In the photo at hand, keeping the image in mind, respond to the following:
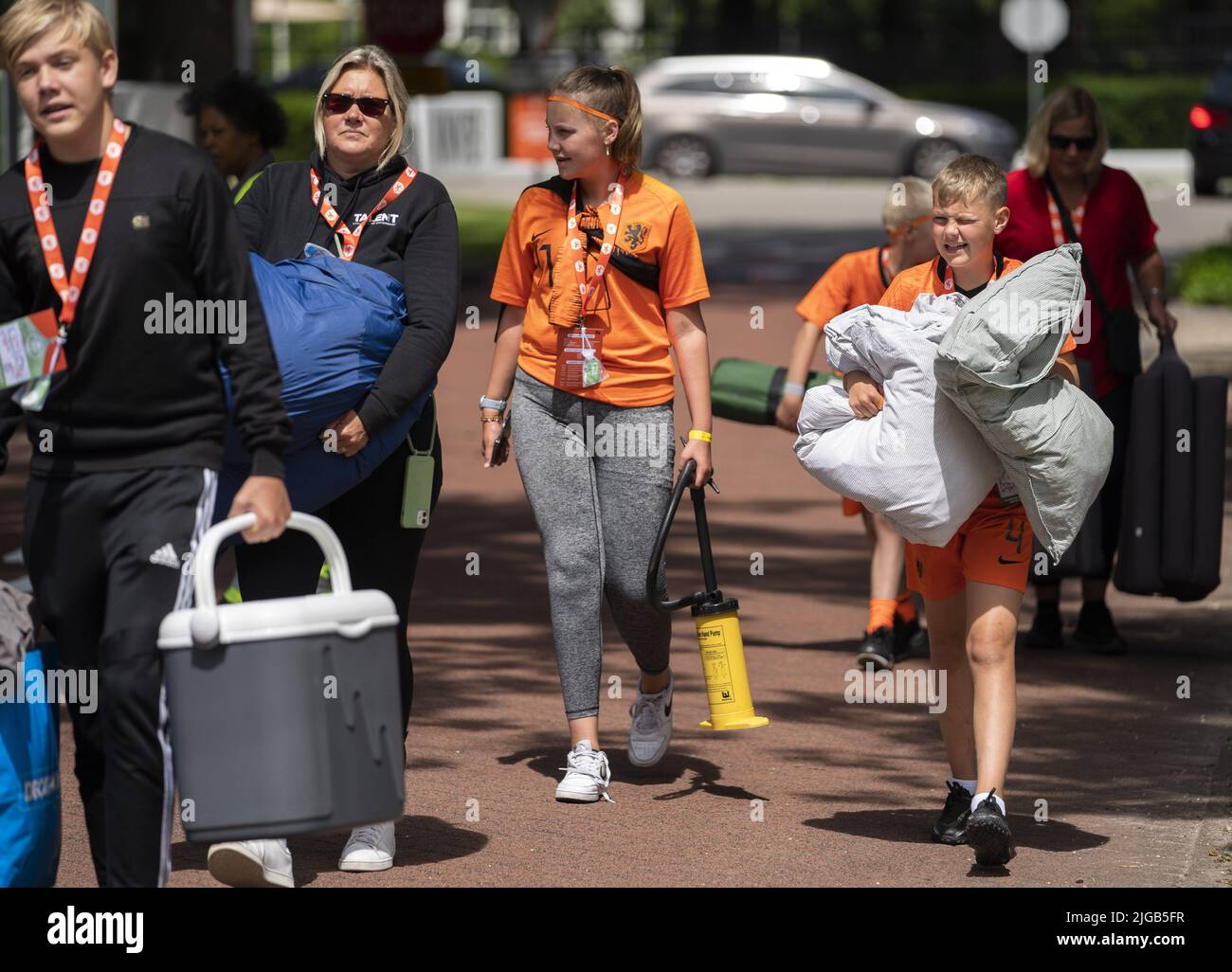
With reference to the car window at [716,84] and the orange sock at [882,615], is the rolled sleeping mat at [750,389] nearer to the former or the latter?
the orange sock at [882,615]

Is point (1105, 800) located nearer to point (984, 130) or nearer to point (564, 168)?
point (564, 168)

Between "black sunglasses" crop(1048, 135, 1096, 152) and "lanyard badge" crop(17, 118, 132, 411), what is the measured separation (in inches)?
176

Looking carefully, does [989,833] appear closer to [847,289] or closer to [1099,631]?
[847,289]

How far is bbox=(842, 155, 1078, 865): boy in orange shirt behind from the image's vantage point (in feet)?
17.7

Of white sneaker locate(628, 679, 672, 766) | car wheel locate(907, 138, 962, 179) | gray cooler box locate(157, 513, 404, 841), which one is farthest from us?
car wheel locate(907, 138, 962, 179)

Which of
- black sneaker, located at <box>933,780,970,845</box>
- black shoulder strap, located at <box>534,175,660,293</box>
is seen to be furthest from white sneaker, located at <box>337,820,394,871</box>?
black shoulder strap, located at <box>534,175,660,293</box>

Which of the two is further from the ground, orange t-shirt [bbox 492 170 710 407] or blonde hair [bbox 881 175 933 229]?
blonde hair [bbox 881 175 933 229]

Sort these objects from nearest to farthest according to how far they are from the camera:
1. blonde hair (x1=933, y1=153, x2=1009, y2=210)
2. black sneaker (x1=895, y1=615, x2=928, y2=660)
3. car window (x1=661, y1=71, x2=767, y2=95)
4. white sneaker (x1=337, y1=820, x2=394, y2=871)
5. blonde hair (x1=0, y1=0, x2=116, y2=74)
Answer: blonde hair (x1=0, y1=0, x2=116, y2=74), white sneaker (x1=337, y1=820, x2=394, y2=871), blonde hair (x1=933, y1=153, x2=1009, y2=210), black sneaker (x1=895, y1=615, x2=928, y2=660), car window (x1=661, y1=71, x2=767, y2=95)

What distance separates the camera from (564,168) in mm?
6086

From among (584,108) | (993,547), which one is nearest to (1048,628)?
(993,547)

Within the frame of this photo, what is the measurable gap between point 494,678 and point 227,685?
376 cm

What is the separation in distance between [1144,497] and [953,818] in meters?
2.33

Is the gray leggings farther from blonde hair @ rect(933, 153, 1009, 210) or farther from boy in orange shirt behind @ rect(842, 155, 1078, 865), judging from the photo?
blonde hair @ rect(933, 153, 1009, 210)
